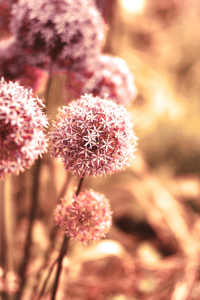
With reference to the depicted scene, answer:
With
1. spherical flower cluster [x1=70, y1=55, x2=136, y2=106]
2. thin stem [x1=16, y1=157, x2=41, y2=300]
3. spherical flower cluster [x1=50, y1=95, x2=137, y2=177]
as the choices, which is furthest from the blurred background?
spherical flower cluster [x1=50, y1=95, x2=137, y2=177]

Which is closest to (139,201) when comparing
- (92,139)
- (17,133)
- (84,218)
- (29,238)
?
(29,238)

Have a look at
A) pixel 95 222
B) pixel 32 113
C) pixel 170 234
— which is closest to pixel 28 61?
pixel 32 113

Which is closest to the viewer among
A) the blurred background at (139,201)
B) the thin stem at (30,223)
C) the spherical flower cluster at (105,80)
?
the spherical flower cluster at (105,80)

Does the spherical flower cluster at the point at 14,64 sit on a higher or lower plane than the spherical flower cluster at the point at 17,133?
higher

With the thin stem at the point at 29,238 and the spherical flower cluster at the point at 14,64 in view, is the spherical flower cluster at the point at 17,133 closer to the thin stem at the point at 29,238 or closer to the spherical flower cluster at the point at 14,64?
the spherical flower cluster at the point at 14,64

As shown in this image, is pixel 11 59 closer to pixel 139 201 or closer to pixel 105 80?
pixel 105 80

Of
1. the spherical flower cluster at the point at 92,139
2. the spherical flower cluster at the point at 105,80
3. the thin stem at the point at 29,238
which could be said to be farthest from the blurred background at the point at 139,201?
the spherical flower cluster at the point at 92,139

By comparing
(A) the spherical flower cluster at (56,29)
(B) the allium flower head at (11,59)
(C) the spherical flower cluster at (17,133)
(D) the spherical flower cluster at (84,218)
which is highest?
(A) the spherical flower cluster at (56,29)
